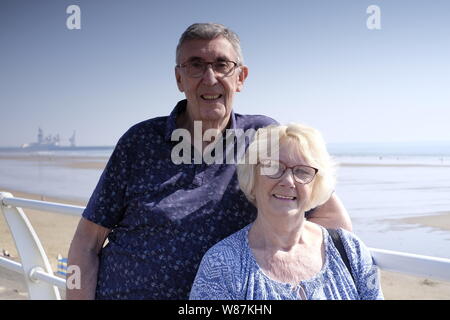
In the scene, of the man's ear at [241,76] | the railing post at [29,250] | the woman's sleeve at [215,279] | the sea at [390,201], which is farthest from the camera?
the sea at [390,201]

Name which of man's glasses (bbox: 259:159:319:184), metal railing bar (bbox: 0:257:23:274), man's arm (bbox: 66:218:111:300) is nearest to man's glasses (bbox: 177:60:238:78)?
man's glasses (bbox: 259:159:319:184)

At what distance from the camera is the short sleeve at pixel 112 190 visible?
1975 mm

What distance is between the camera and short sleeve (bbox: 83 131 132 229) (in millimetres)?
1975

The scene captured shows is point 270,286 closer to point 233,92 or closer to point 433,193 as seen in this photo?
point 233,92

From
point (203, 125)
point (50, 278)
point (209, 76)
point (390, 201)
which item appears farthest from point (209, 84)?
point (390, 201)

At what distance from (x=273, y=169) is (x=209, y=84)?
0.54m

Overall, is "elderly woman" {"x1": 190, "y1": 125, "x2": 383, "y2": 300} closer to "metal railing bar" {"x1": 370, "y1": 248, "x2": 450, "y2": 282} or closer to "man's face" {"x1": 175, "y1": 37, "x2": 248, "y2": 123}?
"metal railing bar" {"x1": 370, "y1": 248, "x2": 450, "y2": 282}

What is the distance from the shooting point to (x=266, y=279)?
1.62 metres

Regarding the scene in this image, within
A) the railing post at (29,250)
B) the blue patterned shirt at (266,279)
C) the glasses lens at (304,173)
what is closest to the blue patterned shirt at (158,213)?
the blue patterned shirt at (266,279)

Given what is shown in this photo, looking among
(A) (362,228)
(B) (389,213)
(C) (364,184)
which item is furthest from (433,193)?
(A) (362,228)

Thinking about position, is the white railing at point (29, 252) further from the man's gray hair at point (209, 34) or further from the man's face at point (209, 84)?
the man's gray hair at point (209, 34)

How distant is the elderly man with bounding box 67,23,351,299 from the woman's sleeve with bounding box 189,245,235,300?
205 millimetres

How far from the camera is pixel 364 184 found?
16.6m
